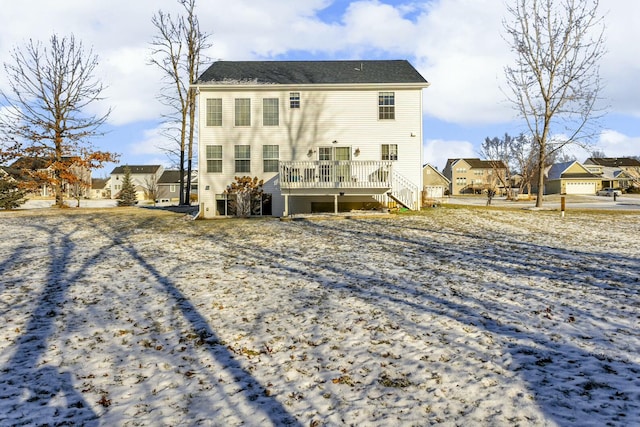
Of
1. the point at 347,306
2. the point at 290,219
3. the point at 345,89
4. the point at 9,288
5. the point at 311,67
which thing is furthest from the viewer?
the point at 311,67

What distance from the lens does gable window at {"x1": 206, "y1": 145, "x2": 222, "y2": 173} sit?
2055 cm

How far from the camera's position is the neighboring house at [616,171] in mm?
66006

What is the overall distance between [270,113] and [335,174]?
527 cm

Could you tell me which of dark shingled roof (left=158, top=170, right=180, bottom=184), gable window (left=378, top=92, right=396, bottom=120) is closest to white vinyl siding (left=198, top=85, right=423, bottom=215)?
gable window (left=378, top=92, right=396, bottom=120)

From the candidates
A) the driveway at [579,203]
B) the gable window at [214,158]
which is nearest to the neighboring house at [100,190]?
the gable window at [214,158]

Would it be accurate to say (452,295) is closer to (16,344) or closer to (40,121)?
(16,344)

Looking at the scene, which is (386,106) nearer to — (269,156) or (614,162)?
(269,156)

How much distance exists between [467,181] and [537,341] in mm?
88075

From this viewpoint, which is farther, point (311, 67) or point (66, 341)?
point (311, 67)

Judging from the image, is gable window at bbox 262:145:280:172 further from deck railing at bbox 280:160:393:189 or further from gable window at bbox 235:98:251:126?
deck railing at bbox 280:160:393:189

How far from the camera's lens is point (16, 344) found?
199 inches

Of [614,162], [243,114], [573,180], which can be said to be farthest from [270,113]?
[614,162]

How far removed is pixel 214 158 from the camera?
810 inches

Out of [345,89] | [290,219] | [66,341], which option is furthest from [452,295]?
[345,89]
